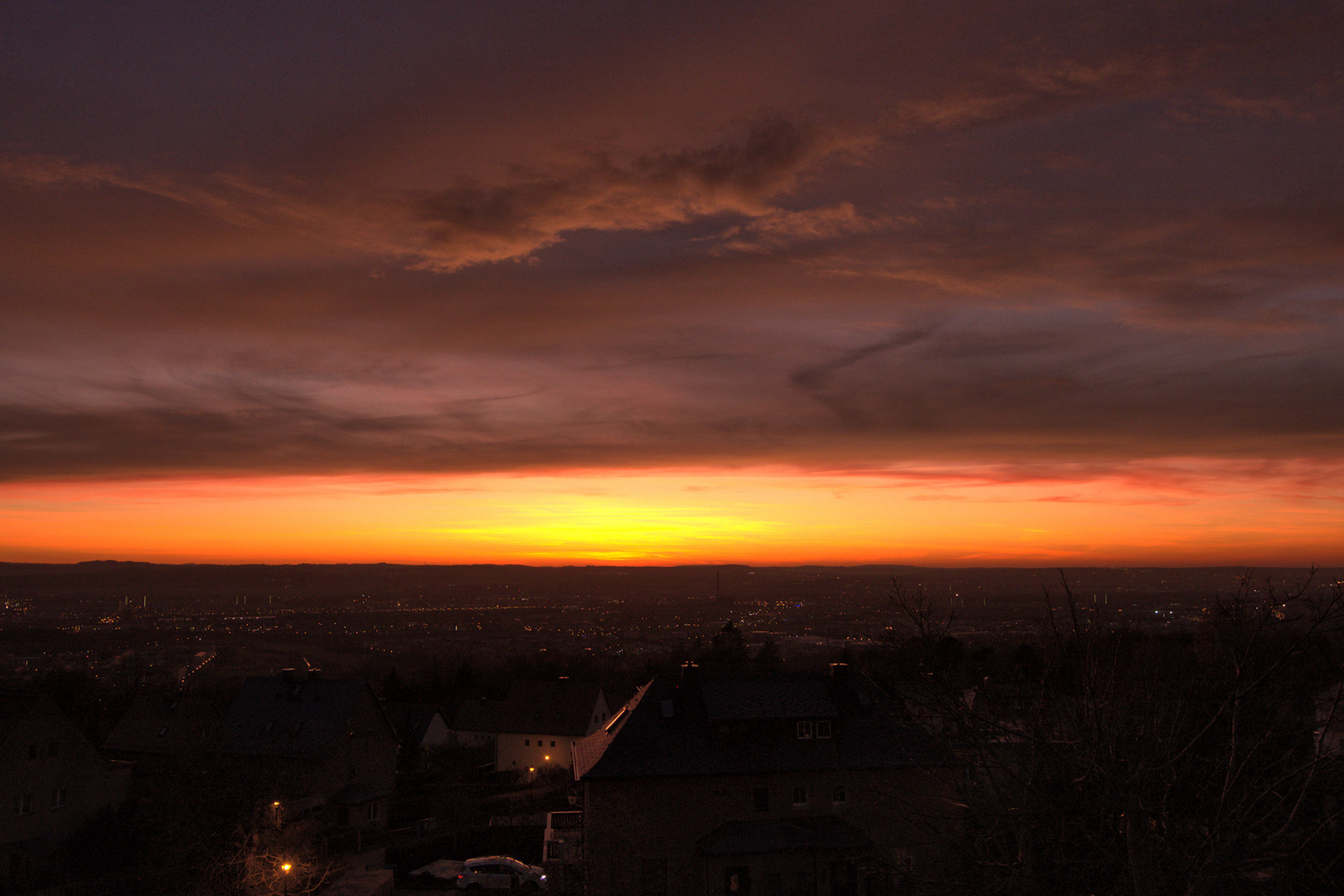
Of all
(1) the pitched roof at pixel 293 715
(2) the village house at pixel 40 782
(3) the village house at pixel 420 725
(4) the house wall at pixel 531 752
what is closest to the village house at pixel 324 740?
(1) the pitched roof at pixel 293 715

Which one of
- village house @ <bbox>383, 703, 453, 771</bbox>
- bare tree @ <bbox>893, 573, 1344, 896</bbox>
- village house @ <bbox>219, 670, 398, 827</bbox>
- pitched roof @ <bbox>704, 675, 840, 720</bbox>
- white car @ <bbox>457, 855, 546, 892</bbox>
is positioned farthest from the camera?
village house @ <bbox>383, 703, 453, 771</bbox>

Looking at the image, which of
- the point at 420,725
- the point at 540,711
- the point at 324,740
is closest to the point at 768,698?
the point at 324,740

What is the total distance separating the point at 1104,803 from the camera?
10.1m

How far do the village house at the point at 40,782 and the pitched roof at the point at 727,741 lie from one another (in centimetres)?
2409

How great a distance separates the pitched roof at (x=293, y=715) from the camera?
4750 centimetres

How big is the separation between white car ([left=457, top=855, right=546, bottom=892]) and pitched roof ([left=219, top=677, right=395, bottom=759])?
50.8 ft

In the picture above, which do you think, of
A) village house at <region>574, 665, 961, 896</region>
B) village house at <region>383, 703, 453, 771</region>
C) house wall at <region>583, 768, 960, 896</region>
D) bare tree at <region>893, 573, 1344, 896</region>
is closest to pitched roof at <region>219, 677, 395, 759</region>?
village house at <region>383, 703, 453, 771</region>

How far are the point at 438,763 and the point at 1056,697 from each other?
194 feet

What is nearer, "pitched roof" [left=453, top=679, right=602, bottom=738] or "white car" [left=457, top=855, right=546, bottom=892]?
"white car" [left=457, top=855, right=546, bottom=892]

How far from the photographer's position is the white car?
114ft

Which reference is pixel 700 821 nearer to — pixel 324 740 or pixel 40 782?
pixel 324 740

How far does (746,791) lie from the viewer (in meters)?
31.6

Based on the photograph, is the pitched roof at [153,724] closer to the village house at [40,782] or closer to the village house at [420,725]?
the village house at [40,782]

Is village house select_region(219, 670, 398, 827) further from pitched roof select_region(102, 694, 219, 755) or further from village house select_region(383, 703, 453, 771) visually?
village house select_region(383, 703, 453, 771)
